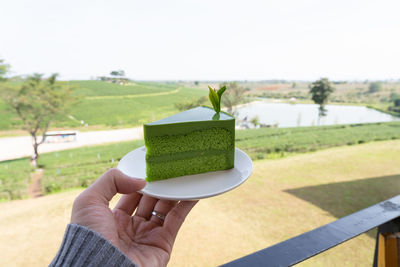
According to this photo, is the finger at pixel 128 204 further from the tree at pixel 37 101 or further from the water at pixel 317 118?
the water at pixel 317 118

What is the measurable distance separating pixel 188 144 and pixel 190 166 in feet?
0.29

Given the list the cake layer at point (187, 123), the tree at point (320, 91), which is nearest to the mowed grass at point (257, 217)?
the cake layer at point (187, 123)

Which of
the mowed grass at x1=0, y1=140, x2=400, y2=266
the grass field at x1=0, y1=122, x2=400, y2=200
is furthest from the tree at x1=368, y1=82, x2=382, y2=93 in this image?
the mowed grass at x1=0, y1=140, x2=400, y2=266

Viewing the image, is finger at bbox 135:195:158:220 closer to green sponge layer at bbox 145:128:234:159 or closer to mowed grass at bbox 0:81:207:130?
green sponge layer at bbox 145:128:234:159

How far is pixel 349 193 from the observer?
175 inches

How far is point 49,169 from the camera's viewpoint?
6.25 m

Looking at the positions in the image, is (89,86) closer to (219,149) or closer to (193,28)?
(193,28)

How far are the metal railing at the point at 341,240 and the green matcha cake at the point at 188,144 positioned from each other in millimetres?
337

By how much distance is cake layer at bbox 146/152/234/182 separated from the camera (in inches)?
33.6

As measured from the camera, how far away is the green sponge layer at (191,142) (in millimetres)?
854

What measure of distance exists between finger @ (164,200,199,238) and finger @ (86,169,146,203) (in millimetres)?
223

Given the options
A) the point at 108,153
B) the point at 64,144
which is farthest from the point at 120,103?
the point at 64,144

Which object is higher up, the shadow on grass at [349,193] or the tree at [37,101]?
the tree at [37,101]

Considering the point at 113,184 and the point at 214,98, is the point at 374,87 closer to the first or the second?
the point at 214,98
